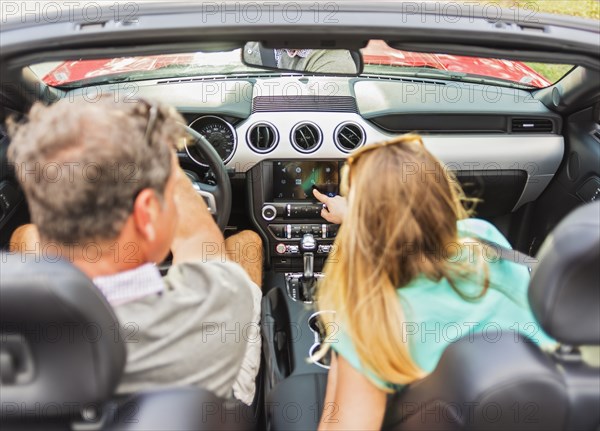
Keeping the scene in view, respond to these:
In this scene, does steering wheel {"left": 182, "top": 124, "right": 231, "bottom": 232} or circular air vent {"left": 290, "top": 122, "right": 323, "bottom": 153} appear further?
circular air vent {"left": 290, "top": 122, "right": 323, "bottom": 153}

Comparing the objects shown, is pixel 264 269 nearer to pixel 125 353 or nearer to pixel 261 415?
pixel 261 415

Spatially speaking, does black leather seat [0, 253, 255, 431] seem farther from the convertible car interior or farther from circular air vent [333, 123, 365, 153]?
circular air vent [333, 123, 365, 153]

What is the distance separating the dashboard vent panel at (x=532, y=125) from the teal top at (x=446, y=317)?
1.86 meters

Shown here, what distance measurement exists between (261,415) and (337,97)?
171cm

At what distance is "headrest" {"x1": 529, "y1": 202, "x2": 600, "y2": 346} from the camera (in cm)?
116

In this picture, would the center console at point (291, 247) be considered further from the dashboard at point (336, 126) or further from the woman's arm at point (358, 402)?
the woman's arm at point (358, 402)

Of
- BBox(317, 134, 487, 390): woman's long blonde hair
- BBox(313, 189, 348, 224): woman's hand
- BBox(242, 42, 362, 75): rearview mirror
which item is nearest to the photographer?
BBox(317, 134, 487, 390): woman's long blonde hair

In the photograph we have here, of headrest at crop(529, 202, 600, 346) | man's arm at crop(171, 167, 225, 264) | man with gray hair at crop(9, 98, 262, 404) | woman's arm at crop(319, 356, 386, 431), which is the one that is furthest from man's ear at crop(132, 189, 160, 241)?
headrest at crop(529, 202, 600, 346)

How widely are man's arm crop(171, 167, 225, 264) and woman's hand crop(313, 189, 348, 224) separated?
61cm

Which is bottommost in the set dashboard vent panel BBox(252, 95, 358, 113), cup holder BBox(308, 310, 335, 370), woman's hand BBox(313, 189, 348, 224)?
cup holder BBox(308, 310, 335, 370)

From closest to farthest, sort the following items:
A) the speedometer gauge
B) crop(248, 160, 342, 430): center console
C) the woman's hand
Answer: crop(248, 160, 342, 430): center console
the woman's hand
the speedometer gauge

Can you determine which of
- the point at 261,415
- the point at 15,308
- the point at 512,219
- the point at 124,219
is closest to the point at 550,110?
the point at 512,219

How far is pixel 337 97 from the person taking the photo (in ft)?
10.3

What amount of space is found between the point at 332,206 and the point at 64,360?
1758mm
